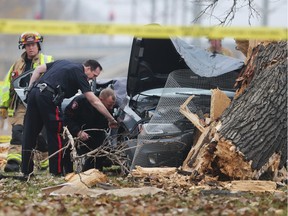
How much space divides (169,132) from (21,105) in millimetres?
3265

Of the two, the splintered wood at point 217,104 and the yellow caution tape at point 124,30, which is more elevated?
the yellow caution tape at point 124,30

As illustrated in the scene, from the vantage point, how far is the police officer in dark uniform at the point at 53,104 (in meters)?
12.0

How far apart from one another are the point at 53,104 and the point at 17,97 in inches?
82.6

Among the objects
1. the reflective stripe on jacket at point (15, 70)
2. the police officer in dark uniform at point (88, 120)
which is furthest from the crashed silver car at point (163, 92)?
the reflective stripe on jacket at point (15, 70)

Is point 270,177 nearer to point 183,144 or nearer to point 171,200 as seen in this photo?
point 183,144

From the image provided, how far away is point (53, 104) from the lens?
1208 centimetres

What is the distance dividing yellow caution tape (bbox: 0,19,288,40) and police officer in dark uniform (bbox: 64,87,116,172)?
2.92 metres

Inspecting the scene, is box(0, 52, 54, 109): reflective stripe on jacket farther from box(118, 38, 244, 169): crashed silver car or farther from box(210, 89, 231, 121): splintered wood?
box(210, 89, 231, 121): splintered wood

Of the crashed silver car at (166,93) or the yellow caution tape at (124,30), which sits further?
the crashed silver car at (166,93)

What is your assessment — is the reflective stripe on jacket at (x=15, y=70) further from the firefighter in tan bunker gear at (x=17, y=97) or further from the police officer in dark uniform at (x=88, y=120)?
the police officer in dark uniform at (x=88, y=120)

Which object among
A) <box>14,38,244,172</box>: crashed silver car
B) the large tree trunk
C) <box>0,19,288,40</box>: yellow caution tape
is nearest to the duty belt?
<box>14,38,244,172</box>: crashed silver car

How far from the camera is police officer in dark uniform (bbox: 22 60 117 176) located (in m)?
12.0

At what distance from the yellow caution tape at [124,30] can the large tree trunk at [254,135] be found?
1572 mm

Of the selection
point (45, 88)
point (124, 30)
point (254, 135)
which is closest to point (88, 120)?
point (45, 88)
